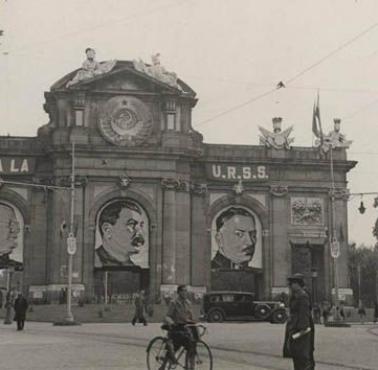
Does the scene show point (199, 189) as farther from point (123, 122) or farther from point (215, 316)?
point (215, 316)

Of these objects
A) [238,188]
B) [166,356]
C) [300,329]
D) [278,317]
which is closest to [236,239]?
[238,188]

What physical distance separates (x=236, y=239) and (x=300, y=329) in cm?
5346

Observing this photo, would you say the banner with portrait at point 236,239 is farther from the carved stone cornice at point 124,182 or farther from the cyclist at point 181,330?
the cyclist at point 181,330

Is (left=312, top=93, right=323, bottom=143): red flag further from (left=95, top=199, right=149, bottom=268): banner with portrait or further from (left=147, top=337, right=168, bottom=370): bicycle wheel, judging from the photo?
(left=147, top=337, right=168, bottom=370): bicycle wheel

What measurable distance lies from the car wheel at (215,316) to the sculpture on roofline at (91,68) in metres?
22.6

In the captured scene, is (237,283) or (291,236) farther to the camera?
(237,283)

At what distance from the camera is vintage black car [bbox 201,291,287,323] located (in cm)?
5134

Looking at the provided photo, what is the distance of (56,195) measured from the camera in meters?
63.1

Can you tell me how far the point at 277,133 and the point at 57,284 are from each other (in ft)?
74.1

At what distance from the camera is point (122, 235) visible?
63469 mm

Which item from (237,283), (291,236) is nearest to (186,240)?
(291,236)

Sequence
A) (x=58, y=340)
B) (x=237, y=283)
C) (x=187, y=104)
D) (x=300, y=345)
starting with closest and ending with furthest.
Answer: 1. (x=300, y=345)
2. (x=58, y=340)
3. (x=187, y=104)
4. (x=237, y=283)

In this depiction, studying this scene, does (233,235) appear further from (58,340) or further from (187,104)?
(58,340)

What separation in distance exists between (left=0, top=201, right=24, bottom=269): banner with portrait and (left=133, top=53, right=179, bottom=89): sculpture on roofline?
49.7ft
